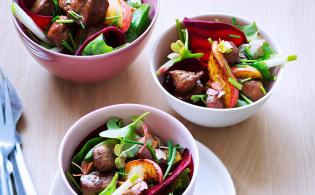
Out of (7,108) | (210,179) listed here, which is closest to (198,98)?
(210,179)

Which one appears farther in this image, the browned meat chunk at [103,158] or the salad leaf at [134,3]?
the salad leaf at [134,3]

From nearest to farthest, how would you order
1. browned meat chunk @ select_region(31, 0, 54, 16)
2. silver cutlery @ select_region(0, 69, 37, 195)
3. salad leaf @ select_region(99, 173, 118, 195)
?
salad leaf @ select_region(99, 173, 118, 195) → silver cutlery @ select_region(0, 69, 37, 195) → browned meat chunk @ select_region(31, 0, 54, 16)

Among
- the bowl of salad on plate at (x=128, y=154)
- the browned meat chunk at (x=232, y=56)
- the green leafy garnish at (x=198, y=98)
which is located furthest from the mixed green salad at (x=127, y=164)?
the browned meat chunk at (x=232, y=56)

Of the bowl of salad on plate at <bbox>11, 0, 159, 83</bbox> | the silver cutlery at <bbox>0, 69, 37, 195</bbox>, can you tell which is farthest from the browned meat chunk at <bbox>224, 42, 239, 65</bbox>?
the silver cutlery at <bbox>0, 69, 37, 195</bbox>

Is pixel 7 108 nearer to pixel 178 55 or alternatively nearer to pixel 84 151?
pixel 84 151

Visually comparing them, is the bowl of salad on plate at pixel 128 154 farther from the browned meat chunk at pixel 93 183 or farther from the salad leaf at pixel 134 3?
the salad leaf at pixel 134 3

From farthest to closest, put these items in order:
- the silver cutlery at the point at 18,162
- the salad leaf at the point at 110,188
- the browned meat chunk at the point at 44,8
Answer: the browned meat chunk at the point at 44,8, the silver cutlery at the point at 18,162, the salad leaf at the point at 110,188

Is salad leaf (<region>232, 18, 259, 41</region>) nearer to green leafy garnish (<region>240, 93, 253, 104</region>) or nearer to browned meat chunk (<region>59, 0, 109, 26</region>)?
green leafy garnish (<region>240, 93, 253, 104</region>)
